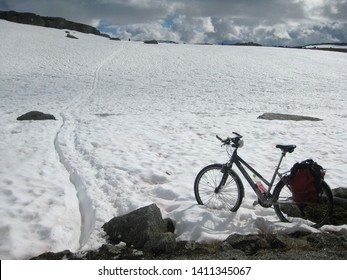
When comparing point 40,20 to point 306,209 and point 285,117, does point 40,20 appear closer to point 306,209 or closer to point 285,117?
point 285,117

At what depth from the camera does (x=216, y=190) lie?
7078 mm

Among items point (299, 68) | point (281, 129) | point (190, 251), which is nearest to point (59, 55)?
point (299, 68)

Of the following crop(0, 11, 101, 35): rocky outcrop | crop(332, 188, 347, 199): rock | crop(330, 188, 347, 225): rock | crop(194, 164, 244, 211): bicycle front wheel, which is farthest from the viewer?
crop(0, 11, 101, 35): rocky outcrop

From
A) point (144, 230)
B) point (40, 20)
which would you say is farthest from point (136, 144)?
point (40, 20)

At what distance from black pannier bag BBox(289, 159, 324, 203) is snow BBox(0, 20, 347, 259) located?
2.02 feet

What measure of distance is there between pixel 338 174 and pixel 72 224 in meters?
6.96

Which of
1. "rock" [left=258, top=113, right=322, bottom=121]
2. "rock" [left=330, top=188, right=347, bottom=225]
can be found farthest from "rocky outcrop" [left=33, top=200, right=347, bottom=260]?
"rock" [left=258, top=113, right=322, bottom=121]

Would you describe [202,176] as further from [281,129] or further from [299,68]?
[299,68]

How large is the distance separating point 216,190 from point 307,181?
183 cm

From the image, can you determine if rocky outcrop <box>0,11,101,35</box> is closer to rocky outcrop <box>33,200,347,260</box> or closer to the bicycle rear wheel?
rocky outcrop <box>33,200,347,260</box>

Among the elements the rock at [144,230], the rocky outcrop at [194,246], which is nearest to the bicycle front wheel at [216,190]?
the rock at [144,230]

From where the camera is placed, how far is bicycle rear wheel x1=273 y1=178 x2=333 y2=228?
6191 millimetres

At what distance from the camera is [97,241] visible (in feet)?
19.8
